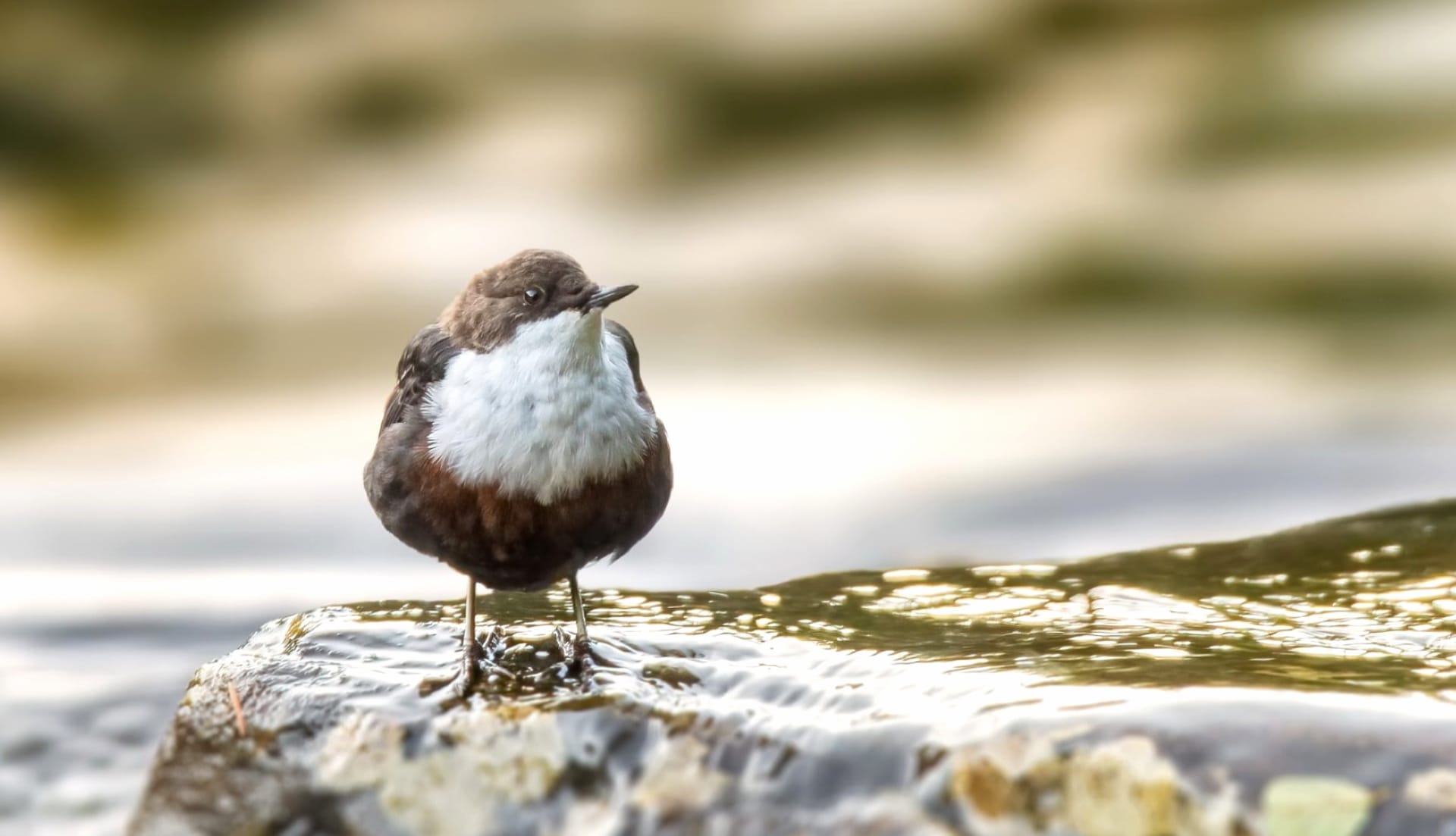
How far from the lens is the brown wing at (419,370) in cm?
391

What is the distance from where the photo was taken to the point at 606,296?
145 inches

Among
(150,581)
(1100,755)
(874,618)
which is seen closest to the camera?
(1100,755)

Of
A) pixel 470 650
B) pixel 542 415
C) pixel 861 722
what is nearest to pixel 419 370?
pixel 542 415

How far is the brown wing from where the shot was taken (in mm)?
3912

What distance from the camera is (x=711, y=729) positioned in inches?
128

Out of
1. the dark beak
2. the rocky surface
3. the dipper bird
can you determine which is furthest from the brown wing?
the rocky surface

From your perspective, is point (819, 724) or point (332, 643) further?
point (332, 643)

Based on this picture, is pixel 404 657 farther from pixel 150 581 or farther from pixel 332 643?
pixel 150 581

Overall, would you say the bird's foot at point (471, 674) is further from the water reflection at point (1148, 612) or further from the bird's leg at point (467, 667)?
the water reflection at point (1148, 612)

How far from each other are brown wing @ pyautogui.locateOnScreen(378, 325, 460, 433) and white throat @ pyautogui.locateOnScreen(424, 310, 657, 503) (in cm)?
8

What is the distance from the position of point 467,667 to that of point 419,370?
817mm

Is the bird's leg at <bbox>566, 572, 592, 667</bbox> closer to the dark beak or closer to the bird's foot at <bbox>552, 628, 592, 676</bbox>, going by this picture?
the bird's foot at <bbox>552, 628, 592, 676</bbox>

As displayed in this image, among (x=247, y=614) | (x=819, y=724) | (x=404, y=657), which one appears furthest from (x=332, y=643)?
(x=247, y=614)

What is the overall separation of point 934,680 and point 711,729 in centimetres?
48
